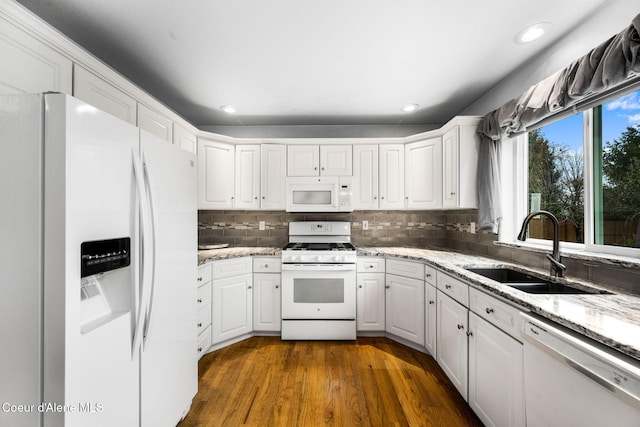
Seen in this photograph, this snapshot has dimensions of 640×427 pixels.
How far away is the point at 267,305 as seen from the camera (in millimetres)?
2650

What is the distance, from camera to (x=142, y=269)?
1.09m

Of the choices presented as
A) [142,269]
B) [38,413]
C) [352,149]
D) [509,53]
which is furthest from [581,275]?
[38,413]

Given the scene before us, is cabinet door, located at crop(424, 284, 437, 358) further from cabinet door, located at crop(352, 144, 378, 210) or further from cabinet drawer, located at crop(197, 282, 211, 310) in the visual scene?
cabinet drawer, located at crop(197, 282, 211, 310)

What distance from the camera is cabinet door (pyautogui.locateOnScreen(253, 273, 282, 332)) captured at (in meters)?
2.64

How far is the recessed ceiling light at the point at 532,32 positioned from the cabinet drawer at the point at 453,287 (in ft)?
5.43

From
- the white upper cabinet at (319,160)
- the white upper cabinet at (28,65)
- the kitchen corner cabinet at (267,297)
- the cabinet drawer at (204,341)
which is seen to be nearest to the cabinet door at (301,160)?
the white upper cabinet at (319,160)

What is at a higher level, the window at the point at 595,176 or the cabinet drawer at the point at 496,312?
the window at the point at 595,176

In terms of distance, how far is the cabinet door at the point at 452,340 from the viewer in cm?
166

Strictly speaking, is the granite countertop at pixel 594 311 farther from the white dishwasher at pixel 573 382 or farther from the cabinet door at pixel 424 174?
the cabinet door at pixel 424 174

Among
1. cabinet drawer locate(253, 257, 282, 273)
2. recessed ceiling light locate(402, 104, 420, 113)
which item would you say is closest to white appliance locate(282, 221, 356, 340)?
cabinet drawer locate(253, 257, 282, 273)

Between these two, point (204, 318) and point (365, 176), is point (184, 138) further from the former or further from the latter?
point (365, 176)

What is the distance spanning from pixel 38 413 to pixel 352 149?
2.90 metres

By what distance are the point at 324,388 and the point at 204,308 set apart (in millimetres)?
1212

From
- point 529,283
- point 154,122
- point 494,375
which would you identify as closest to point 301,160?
point 154,122
